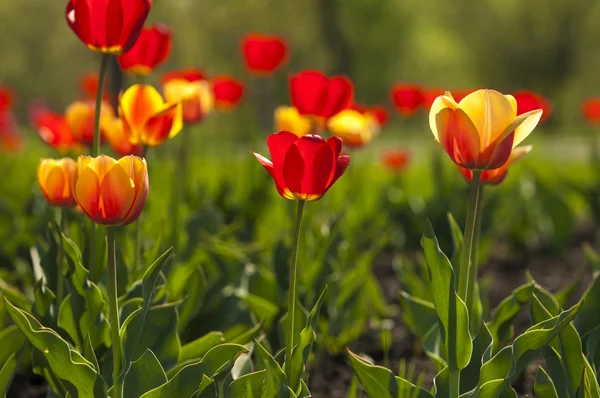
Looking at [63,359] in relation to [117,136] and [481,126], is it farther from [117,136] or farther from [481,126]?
[117,136]

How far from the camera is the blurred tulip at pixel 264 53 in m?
3.41

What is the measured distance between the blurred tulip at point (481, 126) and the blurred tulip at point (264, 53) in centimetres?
210

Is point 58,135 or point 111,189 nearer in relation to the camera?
point 111,189

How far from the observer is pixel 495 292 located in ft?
11.4

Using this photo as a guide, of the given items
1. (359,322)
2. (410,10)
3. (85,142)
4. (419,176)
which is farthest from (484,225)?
(410,10)

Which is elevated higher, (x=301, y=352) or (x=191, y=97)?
(x=191, y=97)

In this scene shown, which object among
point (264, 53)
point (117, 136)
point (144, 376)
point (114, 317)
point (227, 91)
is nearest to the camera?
point (114, 317)

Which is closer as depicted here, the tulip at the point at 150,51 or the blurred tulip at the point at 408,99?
the tulip at the point at 150,51

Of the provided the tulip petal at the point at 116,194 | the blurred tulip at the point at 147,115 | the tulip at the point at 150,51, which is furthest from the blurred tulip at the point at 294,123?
the tulip petal at the point at 116,194

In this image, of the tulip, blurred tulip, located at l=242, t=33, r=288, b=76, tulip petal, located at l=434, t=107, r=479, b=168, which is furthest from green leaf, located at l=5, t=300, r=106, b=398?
blurred tulip, located at l=242, t=33, r=288, b=76

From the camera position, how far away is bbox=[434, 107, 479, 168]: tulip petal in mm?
1351

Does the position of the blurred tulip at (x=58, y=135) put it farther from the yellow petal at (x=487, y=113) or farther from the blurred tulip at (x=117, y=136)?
the yellow petal at (x=487, y=113)

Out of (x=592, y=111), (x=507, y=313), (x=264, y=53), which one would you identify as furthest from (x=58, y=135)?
(x=592, y=111)

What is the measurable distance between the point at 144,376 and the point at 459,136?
741 mm
